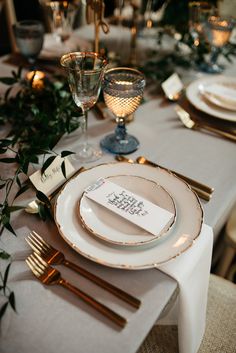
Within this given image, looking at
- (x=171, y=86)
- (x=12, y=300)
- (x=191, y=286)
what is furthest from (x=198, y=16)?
(x=12, y=300)

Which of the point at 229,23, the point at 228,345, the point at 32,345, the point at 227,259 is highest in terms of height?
the point at 229,23

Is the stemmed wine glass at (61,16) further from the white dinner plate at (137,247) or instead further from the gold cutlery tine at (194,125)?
the white dinner plate at (137,247)

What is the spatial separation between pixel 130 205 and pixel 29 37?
75 centimetres

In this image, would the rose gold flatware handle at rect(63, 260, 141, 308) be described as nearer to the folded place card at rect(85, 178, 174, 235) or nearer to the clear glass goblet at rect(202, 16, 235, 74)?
the folded place card at rect(85, 178, 174, 235)

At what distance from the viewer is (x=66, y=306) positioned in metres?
0.44

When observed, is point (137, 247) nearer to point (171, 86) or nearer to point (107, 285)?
point (107, 285)

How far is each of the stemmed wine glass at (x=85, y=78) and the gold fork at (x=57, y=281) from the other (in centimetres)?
28

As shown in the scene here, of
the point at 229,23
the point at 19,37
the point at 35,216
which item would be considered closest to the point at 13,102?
the point at 19,37

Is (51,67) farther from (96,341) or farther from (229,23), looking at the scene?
(96,341)

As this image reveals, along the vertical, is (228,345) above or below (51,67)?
below

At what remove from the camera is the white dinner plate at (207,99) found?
0.83m

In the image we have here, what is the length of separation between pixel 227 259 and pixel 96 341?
63cm

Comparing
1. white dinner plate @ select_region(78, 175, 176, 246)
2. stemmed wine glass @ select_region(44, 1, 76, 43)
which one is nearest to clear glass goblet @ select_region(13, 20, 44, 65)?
stemmed wine glass @ select_region(44, 1, 76, 43)

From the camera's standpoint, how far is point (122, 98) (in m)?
0.68
